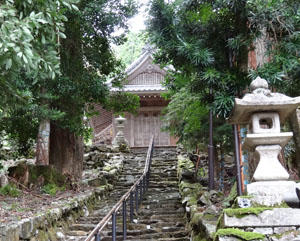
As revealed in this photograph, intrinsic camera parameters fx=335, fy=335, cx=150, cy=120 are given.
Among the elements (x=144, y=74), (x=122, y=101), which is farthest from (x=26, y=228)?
(x=144, y=74)

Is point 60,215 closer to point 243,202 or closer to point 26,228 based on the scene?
point 26,228

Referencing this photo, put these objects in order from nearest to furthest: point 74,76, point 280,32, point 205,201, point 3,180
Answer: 1. point 280,32
2. point 205,201
3. point 3,180
4. point 74,76

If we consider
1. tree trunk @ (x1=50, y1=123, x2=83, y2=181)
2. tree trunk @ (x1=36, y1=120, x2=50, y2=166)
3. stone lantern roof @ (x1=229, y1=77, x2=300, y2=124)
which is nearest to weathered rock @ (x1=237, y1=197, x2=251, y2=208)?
stone lantern roof @ (x1=229, y1=77, x2=300, y2=124)

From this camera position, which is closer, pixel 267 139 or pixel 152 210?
pixel 267 139

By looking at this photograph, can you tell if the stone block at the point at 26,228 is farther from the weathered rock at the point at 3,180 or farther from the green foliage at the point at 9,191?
the weathered rock at the point at 3,180

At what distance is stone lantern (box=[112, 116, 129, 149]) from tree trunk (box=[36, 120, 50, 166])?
8.39 meters

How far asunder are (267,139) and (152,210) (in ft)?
16.2

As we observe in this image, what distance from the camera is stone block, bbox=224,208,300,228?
144 inches

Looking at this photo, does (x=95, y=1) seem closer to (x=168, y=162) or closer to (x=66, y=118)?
(x=66, y=118)

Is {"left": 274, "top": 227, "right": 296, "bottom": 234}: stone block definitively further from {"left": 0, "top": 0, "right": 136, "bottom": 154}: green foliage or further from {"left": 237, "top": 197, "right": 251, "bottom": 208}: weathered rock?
{"left": 0, "top": 0, "right": 136, "bottom": 154}: green foliage

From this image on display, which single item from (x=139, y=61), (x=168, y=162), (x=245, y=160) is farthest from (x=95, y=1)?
(x=139, y=61)

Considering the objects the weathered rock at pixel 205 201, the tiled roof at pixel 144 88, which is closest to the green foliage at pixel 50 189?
the weathered rock at pixel 205 201

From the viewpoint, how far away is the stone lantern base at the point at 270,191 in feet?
12.7

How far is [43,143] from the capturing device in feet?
24.9
